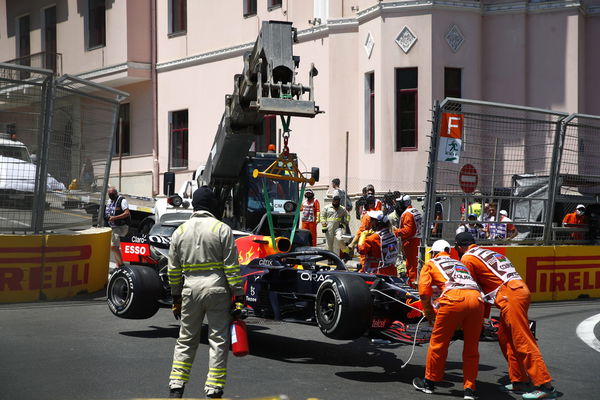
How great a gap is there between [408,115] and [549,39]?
4163 millimetres

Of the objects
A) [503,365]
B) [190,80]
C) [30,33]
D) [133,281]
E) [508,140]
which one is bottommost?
[503,365]

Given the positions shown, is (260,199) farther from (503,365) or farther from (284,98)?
(503,365)

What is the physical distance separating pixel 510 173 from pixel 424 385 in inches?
262

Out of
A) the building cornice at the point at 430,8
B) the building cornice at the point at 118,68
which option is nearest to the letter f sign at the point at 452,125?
the building cornice at the point at 430,8

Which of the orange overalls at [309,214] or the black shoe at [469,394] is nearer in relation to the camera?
the black shoe at [469,394]

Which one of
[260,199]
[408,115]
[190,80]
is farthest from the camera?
[190,80]

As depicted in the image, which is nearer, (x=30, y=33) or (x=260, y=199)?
(x=260, y=199)

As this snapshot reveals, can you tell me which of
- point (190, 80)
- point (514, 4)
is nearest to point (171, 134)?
point (190, 80)

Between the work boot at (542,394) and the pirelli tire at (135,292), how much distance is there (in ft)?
15.1

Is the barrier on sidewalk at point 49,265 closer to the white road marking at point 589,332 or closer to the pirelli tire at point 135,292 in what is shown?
the pirelli tire at point 135,292

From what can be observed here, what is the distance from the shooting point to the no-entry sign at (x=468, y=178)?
1342cm

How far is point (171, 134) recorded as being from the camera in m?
29.2

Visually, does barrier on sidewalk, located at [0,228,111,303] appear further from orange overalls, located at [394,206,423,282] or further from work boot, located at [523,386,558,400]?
work boot, located at [523,386,558,400]

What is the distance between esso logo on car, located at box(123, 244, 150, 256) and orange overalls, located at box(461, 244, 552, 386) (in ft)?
16.5
